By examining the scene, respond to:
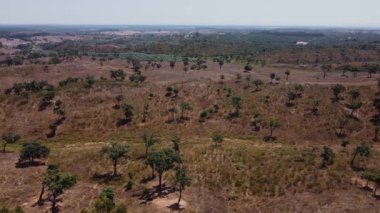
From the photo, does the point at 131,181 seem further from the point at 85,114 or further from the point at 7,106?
the point at 7,106

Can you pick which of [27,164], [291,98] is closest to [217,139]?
[27,164]

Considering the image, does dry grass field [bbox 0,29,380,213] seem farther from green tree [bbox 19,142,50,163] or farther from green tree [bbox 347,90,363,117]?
green tree [bbox 19,142,50,163]

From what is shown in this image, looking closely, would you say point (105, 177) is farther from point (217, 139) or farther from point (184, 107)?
point (184, 107)

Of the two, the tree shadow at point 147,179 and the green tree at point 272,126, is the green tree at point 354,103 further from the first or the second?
the tree shadow at point 147,179

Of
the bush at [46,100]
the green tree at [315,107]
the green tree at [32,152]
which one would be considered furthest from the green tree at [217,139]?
the bush at [46,100]

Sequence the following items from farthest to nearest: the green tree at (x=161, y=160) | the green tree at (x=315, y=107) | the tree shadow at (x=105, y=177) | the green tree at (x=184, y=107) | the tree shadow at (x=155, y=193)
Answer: the green tree at (x=184, y=107) → the green tree at (x=315, y=107) → the tree shadow at (x=105, y=177) → the green tree at (x=161, y=160) → the tree shadow at (x=155, y=193)
